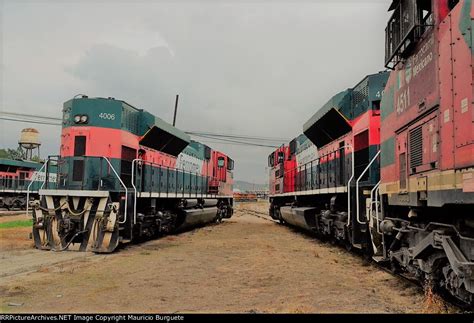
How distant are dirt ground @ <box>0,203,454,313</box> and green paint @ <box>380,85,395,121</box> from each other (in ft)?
9.13

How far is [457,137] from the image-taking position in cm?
414

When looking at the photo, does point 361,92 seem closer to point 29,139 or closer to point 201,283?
point 201,283

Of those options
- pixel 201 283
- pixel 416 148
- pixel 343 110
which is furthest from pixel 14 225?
pixel 416 148

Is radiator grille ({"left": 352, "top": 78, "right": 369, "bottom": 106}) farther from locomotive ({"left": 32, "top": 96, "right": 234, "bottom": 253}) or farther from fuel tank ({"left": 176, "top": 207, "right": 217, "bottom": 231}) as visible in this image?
fuel tank ({"left": 176, "top": 207, "right": 217, "bottom": 231})

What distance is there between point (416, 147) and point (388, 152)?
4.86 ft

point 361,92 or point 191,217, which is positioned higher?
point 361,92

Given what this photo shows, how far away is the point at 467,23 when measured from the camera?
400 centimetres

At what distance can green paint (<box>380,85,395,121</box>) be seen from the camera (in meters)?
6.80

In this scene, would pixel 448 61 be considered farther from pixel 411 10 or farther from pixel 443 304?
pixel 443 304

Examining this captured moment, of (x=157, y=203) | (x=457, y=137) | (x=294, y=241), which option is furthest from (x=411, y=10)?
(x=157, y=203)

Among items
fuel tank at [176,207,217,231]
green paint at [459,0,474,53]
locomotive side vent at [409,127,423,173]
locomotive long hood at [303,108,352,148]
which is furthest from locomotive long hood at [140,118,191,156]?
green paint at [459,0,474,53]

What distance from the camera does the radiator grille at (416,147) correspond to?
5295 millimetres

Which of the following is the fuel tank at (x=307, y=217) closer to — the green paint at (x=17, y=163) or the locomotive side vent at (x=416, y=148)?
the locomotive side vent at (x=416, y=148)

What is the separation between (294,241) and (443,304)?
344 inches
